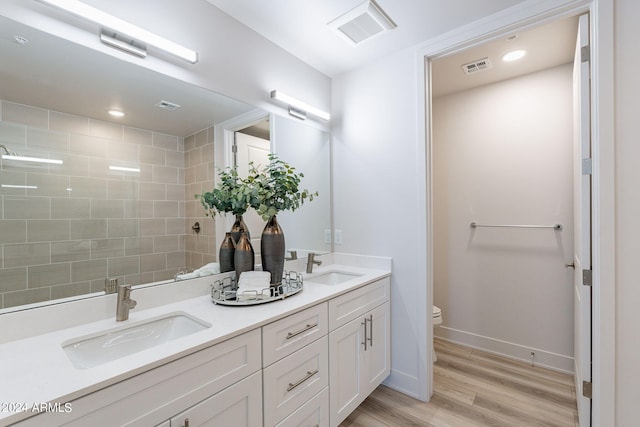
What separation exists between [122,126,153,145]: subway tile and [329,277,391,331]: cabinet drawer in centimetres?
125

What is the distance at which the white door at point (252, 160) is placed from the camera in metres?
1.81

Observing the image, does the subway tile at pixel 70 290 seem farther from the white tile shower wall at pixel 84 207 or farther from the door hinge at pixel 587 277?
the door hinge at pixel 587 277

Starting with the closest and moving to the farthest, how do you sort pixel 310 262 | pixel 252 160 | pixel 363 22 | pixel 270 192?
pixel 270 192
pixel 363 22
pixel 252 160
pixel 310 262

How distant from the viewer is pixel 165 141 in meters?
1.50

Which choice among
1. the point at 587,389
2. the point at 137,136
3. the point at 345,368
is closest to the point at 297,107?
the point at 137,136

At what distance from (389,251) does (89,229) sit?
1.78m

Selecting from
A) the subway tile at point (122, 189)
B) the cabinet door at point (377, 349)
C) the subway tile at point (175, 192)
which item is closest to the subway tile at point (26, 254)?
the subway tile at point (122, 189)

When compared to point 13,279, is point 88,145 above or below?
above

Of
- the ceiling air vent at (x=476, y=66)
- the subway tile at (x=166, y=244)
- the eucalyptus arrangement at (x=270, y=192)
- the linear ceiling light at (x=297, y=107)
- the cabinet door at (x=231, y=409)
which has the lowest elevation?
the cabinet door at (x=231, y=409)

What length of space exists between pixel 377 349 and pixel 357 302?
44 centimetres

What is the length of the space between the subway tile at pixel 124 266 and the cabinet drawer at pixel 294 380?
0.78 meters

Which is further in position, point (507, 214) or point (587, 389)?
point (507, 214)

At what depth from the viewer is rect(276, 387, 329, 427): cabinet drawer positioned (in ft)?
4.33

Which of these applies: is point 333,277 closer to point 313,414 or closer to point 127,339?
point 313,414
